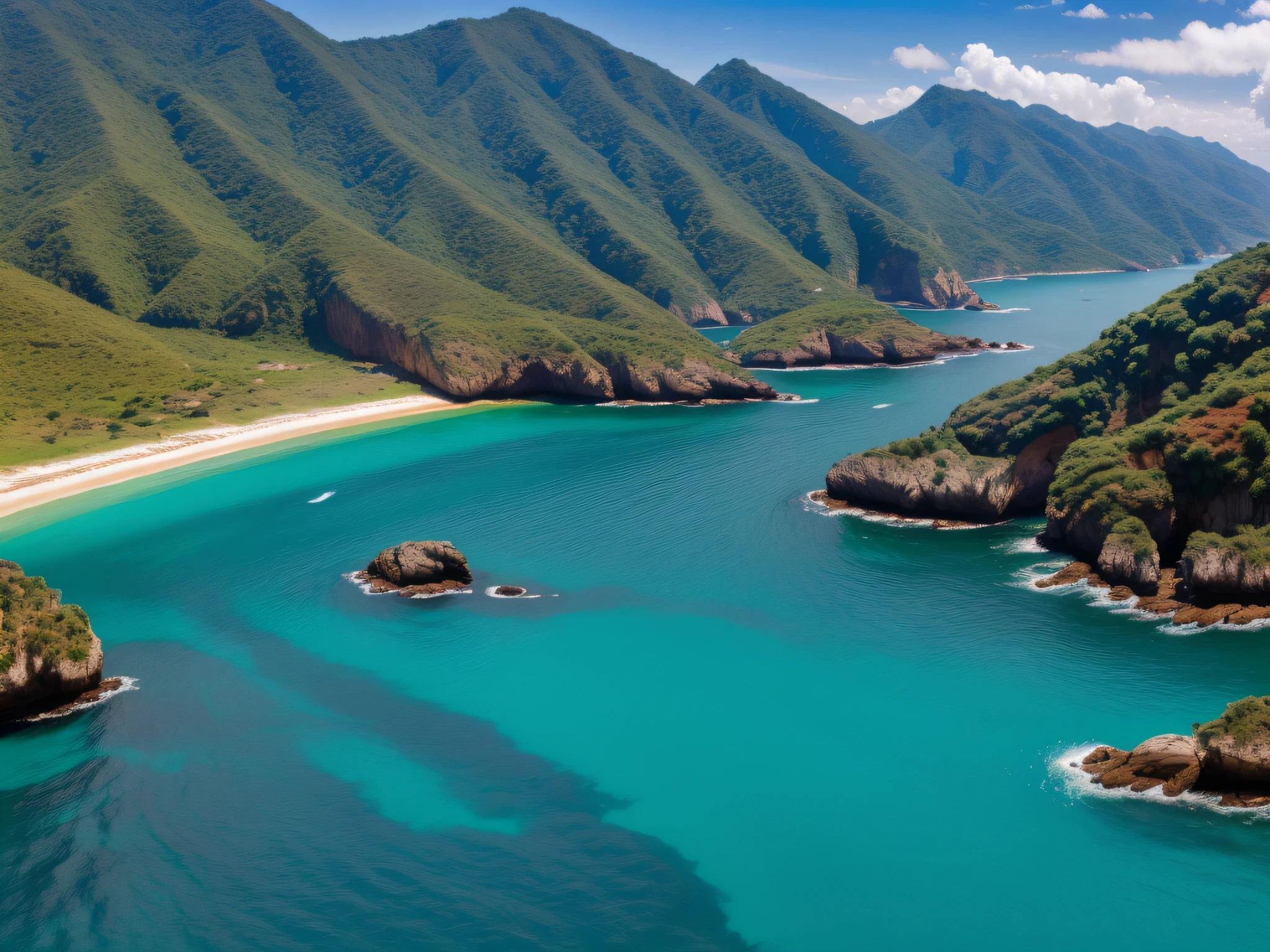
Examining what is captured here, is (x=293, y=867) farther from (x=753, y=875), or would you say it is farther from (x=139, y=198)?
(x=139, y=198)

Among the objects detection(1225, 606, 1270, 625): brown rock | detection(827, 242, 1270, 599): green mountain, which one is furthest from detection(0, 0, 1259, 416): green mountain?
detection(1225, 606, 1270, 625): brown rock

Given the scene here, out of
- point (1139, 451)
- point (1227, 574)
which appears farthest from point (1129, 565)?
point (1139, 451)

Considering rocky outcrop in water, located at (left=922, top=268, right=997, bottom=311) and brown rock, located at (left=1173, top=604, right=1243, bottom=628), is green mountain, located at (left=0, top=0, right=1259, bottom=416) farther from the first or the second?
brown rock, located at (left=1173, top=604, right=1243, bottom=628)

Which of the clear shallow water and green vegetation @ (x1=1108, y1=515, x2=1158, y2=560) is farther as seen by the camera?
green vegetation @ (x1=1108, y1=515, x2=1158, y2=560)

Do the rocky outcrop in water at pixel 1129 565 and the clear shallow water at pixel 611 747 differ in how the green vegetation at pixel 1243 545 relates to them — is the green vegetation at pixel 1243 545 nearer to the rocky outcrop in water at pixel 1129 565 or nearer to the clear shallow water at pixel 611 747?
the rocky outcrop in water at pixel 1129 565

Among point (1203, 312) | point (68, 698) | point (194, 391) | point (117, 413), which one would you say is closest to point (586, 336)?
point (194, 391)

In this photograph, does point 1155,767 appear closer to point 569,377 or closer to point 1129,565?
point 1129,565

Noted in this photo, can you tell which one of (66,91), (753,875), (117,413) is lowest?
(753,875)
